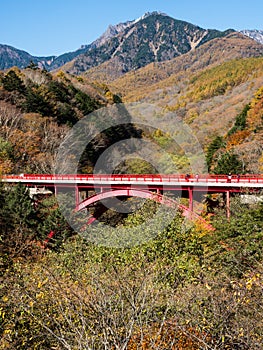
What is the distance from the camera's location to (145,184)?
28.2m

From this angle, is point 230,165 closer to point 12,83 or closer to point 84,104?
point 12,83

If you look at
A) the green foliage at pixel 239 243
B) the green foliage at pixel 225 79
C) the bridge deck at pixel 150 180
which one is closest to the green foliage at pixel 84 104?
the bridge deck at pixel 150 180

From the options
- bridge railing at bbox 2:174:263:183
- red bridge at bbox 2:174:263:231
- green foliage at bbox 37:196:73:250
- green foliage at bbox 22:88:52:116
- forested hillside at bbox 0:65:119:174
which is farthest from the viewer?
green foliage at bbox 22:88:52:116

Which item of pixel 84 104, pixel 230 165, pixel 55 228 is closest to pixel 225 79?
pixel 84 104

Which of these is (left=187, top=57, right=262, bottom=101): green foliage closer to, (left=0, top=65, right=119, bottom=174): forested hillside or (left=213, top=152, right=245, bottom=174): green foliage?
(left=0, top=65, right=119, bottom=174): forested hillside

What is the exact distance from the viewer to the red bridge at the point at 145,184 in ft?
84.1

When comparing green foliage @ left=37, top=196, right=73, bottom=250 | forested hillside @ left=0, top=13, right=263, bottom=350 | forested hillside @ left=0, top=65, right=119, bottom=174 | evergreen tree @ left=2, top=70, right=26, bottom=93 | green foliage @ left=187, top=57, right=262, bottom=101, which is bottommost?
green foliage @ left=37, top=196, right=73, bottom=250

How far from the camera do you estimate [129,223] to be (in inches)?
622

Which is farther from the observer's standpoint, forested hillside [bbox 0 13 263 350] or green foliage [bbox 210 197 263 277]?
green foliage [bbox 210 197 263 277]

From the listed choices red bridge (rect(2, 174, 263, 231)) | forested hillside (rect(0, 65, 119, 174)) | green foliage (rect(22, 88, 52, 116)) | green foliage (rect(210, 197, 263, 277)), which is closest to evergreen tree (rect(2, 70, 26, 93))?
forested hillside (rect(0, 65, 119, 174))

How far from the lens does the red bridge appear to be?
25641mm

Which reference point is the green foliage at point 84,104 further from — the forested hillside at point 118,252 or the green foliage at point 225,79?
the green foliage at point 225,79

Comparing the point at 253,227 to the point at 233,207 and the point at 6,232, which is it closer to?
the point at 233,207

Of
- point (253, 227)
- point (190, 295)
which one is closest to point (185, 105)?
point (253, 227)
